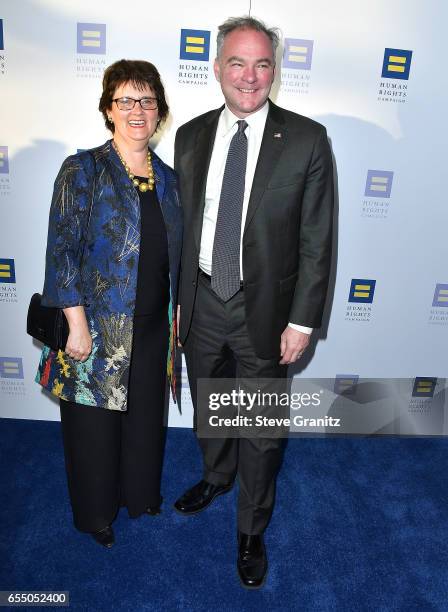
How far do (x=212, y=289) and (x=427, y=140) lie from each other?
1.53 metres

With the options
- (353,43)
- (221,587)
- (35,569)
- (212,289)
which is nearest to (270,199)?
(212,289)

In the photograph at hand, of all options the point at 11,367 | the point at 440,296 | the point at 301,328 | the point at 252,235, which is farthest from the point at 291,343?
the point at 11,367

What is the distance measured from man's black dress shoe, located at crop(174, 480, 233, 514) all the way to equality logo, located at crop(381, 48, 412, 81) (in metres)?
2.30

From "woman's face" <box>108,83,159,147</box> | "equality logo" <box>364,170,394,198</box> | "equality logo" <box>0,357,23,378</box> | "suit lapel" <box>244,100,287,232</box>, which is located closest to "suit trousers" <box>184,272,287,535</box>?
"suit lapel" <box>244,100,287,232</box>

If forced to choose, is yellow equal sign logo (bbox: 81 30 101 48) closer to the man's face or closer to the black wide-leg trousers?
the man's face

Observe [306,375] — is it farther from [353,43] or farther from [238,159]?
[353,43]

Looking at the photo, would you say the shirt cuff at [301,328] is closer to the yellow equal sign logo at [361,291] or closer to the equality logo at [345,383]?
the yellow equal sign logo at [361,291]

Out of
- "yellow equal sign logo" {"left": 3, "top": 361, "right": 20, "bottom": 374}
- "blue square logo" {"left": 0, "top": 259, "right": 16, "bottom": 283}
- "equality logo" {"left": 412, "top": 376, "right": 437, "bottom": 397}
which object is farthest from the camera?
"equality logo" {"left": 412, "top": 376, "right": 437, "bottom": 397}

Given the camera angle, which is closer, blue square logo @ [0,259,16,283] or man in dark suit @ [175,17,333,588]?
man in dark suit @ [175,17,333,588]

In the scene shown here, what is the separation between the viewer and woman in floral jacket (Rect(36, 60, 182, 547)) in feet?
6.08

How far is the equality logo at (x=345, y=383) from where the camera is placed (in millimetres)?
3240

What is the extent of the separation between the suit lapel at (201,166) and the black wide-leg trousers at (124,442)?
0.42 metres

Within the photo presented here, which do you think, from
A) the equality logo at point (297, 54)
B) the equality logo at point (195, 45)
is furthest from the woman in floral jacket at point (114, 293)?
the equality logo at point (297, 54)

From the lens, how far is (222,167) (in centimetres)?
208
